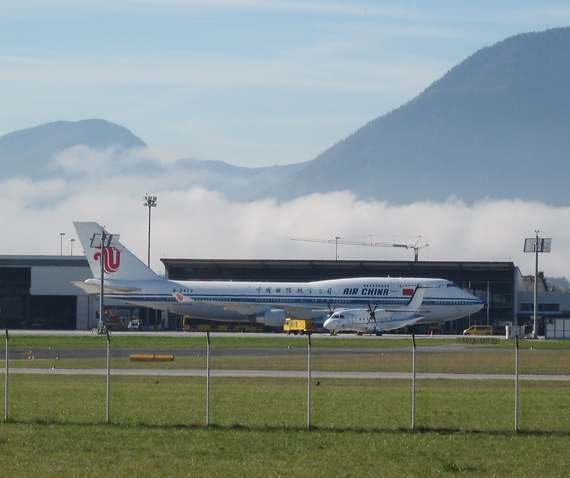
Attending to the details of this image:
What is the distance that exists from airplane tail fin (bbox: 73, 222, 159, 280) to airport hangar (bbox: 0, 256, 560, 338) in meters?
11.9

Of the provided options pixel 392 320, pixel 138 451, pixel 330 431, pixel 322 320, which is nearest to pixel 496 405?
pixel 330 431

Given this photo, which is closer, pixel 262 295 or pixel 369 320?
pixel 369 320

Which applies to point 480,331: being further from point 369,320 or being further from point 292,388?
point 292,388

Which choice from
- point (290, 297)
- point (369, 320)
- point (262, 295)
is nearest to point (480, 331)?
point (369, 320)

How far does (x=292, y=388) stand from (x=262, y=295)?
52514 mm

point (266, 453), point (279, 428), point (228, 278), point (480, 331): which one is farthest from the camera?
point (228, 278)

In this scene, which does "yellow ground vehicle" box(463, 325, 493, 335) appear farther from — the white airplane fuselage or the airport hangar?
the airport hangar

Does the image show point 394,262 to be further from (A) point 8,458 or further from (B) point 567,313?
(A) point 8,458

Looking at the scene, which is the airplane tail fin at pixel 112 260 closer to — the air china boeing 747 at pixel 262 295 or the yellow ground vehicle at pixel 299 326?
the air china boeing 747 at pixel 262 295

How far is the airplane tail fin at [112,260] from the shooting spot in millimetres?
78438

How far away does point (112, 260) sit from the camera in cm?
7856

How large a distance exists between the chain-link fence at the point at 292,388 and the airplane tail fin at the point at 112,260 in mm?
31528

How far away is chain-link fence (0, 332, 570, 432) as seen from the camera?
63.6 feet

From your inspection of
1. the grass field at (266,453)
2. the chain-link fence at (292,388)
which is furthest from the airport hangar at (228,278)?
the grass field at (266,453)
